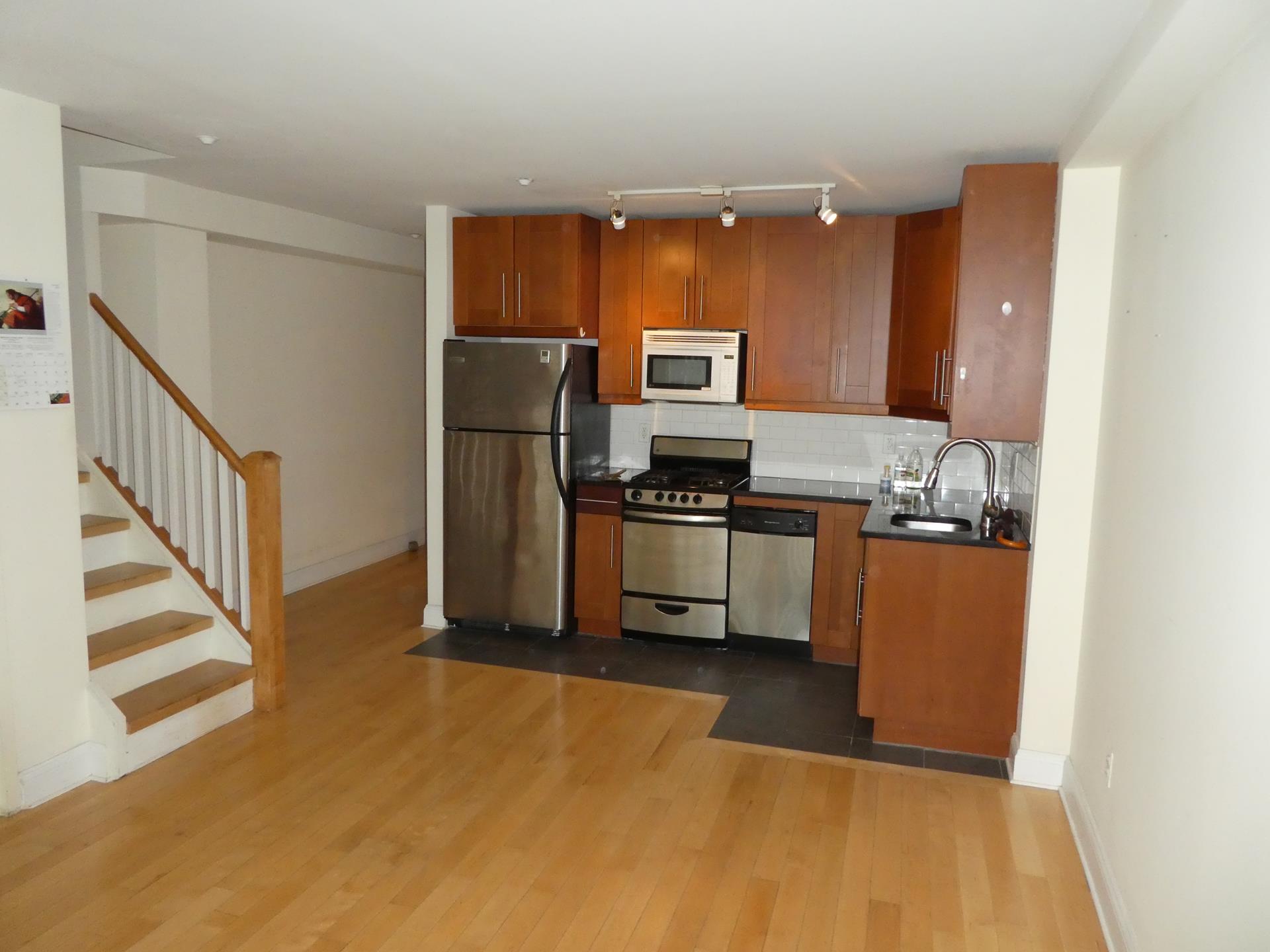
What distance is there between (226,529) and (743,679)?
267 centimetres

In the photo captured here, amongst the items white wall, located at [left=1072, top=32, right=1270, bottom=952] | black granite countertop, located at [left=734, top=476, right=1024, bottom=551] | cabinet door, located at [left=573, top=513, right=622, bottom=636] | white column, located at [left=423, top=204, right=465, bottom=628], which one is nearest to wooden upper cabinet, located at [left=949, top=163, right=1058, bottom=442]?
white wall, located at [left=1072, top=32, right=1270, bottom=952]

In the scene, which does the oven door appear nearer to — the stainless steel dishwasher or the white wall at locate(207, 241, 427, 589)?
the stainless steel dishwasher

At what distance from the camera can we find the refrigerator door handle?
519 cm

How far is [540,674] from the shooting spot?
484cm

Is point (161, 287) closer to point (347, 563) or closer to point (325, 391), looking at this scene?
point (325, 391)

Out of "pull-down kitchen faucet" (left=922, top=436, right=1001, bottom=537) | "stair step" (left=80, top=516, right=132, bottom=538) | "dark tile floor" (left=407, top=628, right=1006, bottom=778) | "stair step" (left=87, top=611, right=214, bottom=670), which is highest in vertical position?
"pull-down kitchen faucet" (left=922, top=436, right=1001, bottom=537)

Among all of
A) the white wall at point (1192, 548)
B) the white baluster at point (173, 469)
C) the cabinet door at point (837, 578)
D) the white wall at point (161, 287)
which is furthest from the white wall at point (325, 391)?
the white wall at point (1192, 548)

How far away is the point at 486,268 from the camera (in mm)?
5352

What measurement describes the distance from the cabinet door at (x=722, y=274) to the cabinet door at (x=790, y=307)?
49 millimetres

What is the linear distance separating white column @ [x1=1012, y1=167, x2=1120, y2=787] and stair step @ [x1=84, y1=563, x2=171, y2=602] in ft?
12.6

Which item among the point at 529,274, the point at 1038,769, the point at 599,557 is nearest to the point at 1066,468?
the point at 1038,769

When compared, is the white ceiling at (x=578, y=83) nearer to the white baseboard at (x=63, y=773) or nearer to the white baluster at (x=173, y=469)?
the white baluster at (x=173, y=469)

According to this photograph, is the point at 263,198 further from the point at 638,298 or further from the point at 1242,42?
the point at 1242,42

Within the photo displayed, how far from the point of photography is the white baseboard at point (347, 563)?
6.30m
